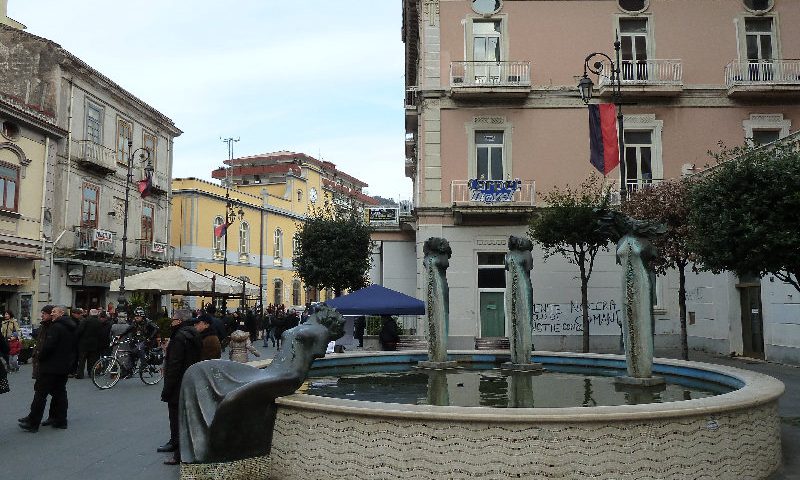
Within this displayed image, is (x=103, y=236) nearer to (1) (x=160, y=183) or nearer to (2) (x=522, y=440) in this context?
(1) (x=160, y=183)

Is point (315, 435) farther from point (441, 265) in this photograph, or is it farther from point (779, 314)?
point (779, 314)

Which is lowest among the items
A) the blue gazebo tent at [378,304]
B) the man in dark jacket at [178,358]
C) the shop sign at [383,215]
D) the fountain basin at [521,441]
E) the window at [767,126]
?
the fountain basin at [521,441]

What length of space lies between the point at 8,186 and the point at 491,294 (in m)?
17.6

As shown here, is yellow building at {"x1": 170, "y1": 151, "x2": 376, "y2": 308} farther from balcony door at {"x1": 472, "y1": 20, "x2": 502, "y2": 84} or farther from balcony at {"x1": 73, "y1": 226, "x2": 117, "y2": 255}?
balcony door at {"x1": 472, "y1": 20, "x2": 502, "y2": 84}

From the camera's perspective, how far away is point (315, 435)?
18.4 ft

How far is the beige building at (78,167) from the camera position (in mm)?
25656

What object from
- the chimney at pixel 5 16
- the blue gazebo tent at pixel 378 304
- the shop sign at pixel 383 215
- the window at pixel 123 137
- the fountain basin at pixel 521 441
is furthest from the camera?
the shop sign at pixel 383 215

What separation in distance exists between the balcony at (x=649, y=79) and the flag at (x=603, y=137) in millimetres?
3506

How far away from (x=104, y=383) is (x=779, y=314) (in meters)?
16.2

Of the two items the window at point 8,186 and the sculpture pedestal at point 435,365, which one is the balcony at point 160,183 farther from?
the sculpture pedestal at point 435,365

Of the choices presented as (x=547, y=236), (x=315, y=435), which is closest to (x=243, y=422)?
(x=315, y=435)

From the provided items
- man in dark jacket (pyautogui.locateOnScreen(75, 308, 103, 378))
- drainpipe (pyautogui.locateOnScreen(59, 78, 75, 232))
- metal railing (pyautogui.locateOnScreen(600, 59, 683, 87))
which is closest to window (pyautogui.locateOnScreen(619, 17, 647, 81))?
metal railing (pyautogui.locateOnScreen(600, 59, 683, 87))

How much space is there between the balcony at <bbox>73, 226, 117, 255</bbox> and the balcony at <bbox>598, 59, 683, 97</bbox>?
21.3 metres

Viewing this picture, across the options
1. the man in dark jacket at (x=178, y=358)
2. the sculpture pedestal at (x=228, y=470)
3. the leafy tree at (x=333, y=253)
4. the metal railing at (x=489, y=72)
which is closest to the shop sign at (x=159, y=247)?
the leafy tree at (x=333, y=253)
